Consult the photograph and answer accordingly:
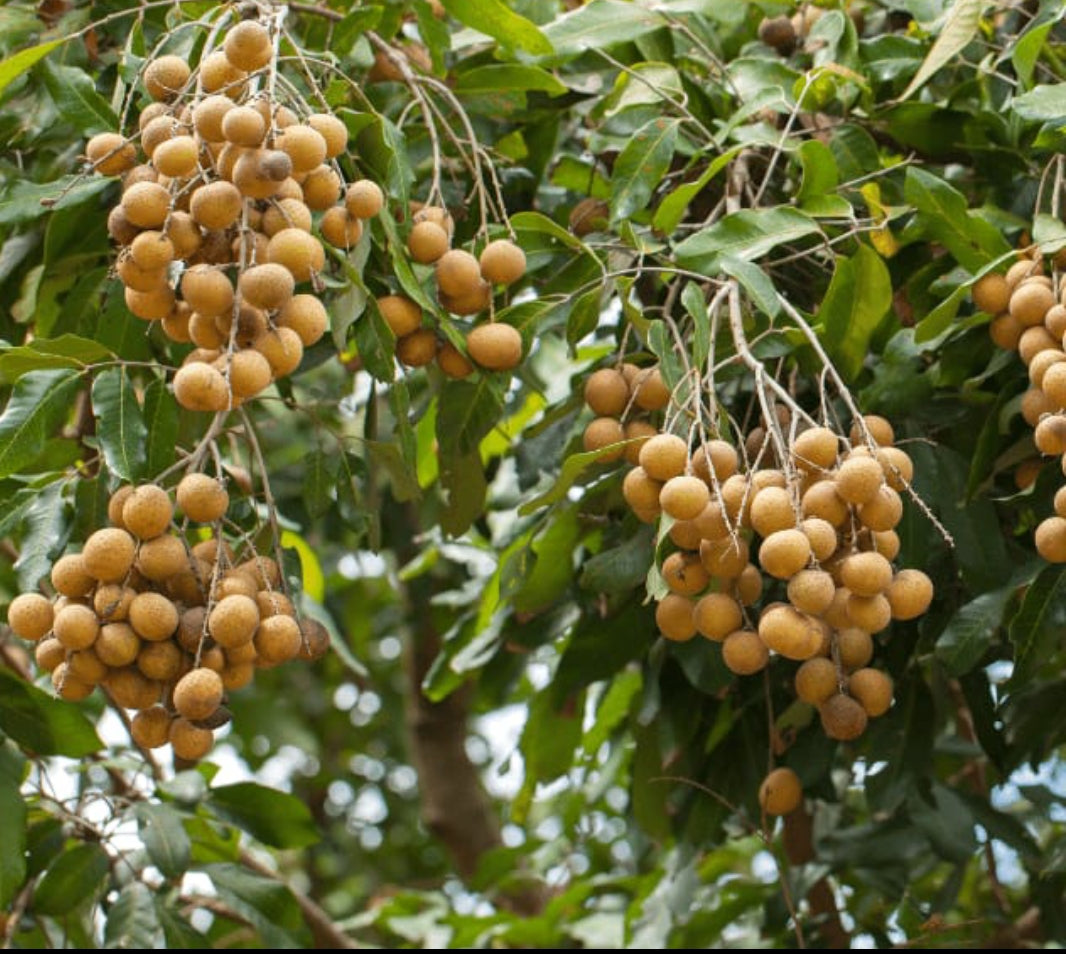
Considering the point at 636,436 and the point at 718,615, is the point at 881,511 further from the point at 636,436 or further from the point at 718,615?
the point at 636,436

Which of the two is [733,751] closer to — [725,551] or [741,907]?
[741,907]

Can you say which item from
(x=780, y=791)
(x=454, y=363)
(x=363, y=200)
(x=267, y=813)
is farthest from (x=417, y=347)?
(x=267, y=813)

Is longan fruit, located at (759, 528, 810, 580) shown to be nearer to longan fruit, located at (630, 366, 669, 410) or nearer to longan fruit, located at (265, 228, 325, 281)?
longan fruit, located at (630, 366, 669, 410)

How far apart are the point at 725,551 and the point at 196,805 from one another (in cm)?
104

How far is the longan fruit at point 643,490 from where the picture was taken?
135 cm

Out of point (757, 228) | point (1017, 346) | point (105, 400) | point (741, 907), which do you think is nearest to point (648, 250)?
point (757, 228)

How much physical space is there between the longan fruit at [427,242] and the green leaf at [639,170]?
0.78ft

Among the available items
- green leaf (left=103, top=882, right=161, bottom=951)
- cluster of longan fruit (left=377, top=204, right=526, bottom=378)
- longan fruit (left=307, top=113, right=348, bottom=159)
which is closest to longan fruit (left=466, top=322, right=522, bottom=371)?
cluster of longan fruit (left=377, top=204, right=526, bottom=378)

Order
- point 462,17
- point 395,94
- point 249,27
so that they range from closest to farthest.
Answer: point 249,27
point 462,17
point 395,94

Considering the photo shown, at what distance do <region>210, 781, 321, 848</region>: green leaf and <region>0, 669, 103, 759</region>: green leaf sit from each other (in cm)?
33

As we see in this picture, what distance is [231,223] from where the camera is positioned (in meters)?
1.27

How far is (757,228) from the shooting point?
5.12 ft

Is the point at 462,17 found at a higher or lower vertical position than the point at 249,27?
lower

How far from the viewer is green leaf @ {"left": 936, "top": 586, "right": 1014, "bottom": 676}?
1.55 meters
